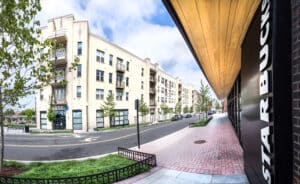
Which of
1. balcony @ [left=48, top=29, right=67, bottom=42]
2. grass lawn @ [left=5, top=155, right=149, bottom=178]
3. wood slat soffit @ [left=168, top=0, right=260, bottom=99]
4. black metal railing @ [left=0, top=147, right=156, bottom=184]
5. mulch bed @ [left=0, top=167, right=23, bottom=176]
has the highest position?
balcony @ [left=48, top=29, right=67, bottom=42]

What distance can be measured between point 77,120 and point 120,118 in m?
7.64

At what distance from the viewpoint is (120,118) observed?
1232 inches

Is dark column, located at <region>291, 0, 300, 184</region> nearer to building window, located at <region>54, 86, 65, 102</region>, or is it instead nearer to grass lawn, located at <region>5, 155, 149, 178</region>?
grass lawn, located at <region>5, 155, 149, 178</region>

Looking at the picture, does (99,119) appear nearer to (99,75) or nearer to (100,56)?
(99,75)

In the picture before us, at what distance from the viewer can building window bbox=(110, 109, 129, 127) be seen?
97.0ft

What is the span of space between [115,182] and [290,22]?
5.96 meters

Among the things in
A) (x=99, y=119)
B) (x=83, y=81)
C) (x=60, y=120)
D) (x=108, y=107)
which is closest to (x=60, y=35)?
(x=83, y=81)

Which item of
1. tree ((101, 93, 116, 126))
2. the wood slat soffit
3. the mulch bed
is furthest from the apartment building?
the wood slat soffit

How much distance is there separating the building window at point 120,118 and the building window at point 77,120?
511 centimetres

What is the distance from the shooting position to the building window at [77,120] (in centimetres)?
2550

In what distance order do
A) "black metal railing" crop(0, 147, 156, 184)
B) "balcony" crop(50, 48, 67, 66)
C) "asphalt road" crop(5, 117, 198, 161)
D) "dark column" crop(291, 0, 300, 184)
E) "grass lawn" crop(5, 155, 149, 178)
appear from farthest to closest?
"balcony" crop(50, 48, 67, 66) < "asphalt road" crop(5, 117, 198, 161) < "grass lawn" crop(5, 155, 149, 178) < "black metal railing" crop(0, 147, 156, 184) < "dark column" crop(291, 0, 300, 184)

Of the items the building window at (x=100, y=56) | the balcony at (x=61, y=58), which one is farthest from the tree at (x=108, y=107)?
the balcony at (x=61, y=58)

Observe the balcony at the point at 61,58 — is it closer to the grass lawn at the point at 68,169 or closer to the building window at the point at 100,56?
the building window at the point at 100,56

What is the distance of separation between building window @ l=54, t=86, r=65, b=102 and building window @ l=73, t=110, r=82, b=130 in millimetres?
3120
